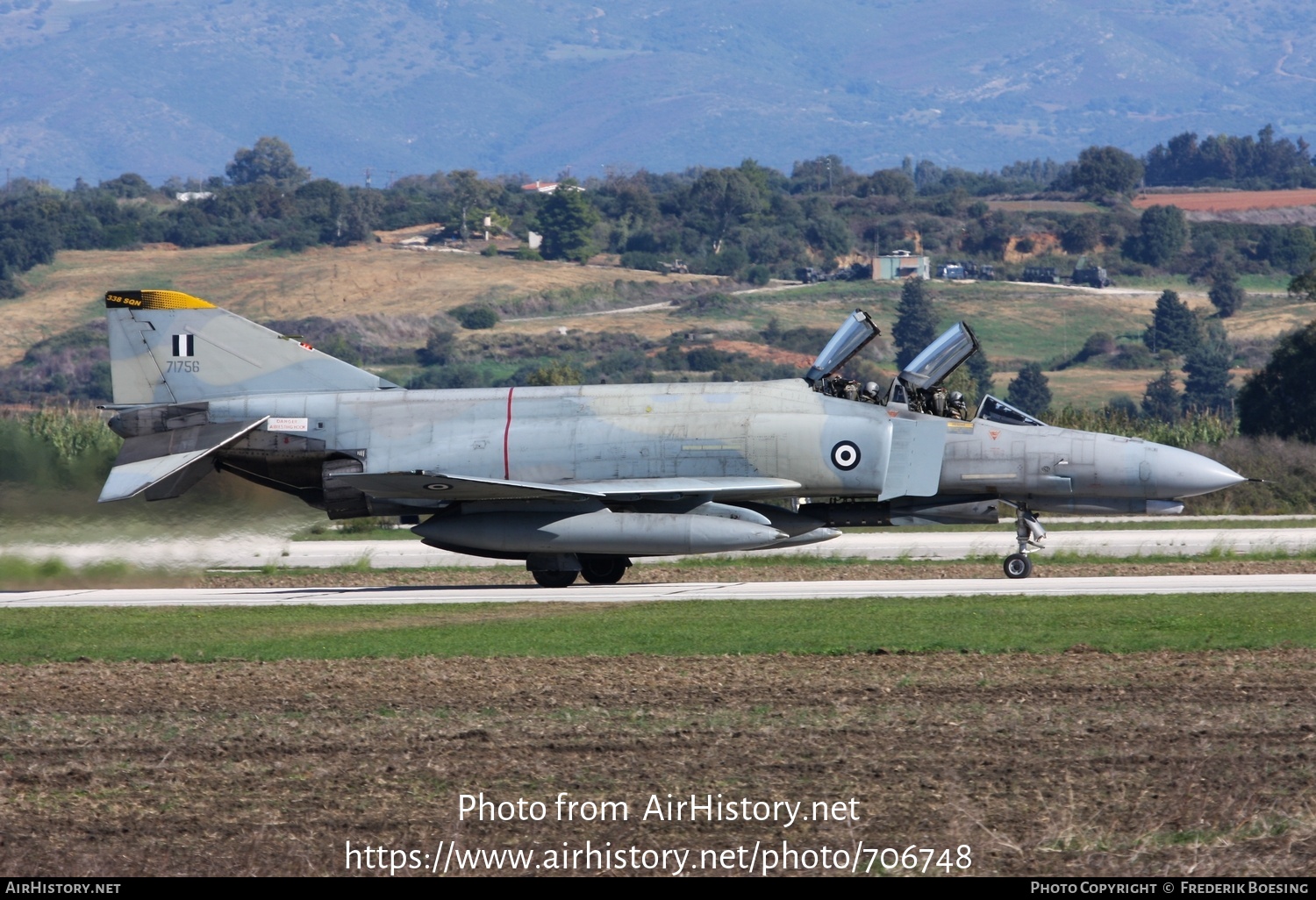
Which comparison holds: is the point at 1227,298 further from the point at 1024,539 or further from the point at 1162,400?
the point at 1024,539

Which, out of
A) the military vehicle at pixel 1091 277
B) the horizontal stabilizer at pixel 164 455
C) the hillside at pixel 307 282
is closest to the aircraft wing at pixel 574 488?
the horizontal stabilizer at pixel 164 455

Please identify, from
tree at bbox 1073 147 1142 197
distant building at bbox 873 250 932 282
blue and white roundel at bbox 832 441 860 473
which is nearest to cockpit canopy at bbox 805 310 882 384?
blue and white roundel at bbox 832 441 860 473

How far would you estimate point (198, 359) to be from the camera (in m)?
22.5

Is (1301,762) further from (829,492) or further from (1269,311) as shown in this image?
(1269,311)

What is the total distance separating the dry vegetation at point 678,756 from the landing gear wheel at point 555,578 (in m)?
7.05

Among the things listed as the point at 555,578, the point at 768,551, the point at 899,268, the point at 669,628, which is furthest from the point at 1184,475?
the point at 899,268

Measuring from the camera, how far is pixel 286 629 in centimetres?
1844

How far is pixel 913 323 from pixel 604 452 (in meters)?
81.2

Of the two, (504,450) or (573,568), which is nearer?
(504,450)

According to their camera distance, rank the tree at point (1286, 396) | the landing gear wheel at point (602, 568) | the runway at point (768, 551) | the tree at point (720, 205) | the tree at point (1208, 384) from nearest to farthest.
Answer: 1. the landing gear wheel at point (602, 568)
2. the runway at point (768, 551)
3. the tree at point (1286, 396)
4. the tree at point (1208, 384)
5. the tree at point (720, 205)

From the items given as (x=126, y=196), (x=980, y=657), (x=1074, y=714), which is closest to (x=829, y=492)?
(x=980, y=657)

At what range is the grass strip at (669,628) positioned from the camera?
625 inches

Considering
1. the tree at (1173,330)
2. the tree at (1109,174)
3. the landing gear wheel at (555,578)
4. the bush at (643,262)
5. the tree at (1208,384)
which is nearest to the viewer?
the landing gear wheel at (555,578)

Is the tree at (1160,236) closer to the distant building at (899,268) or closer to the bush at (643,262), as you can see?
the distant building at (899,268)
